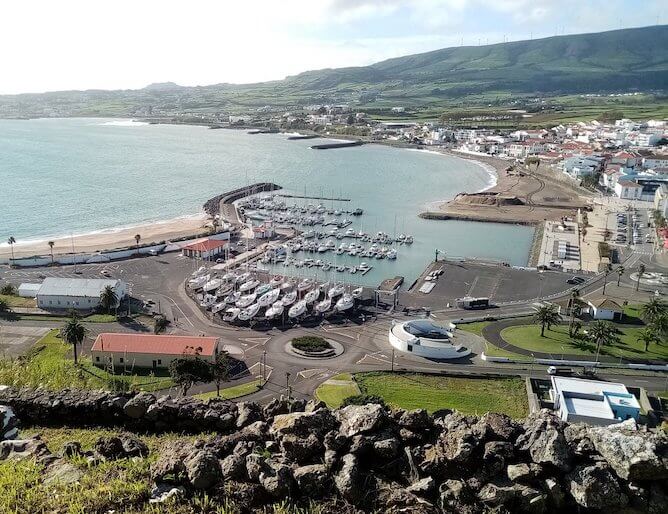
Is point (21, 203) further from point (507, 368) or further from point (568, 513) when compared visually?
point (568, 513)

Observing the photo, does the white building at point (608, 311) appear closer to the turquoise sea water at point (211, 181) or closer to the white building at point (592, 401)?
the white building at point (592, 401)

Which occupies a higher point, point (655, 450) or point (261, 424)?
point (655, 450)

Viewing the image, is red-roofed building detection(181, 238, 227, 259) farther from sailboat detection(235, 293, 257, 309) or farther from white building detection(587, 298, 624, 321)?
white building detection(587, 298, 624, 321)

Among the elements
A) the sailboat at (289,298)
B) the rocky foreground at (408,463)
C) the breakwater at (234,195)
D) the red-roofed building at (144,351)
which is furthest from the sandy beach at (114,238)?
the rocky foreground at (408,463)

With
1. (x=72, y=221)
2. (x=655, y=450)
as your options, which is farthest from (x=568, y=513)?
(x=72, y=221)

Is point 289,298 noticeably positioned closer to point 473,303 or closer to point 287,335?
point 287,335

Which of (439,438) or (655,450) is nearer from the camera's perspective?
(655,450)

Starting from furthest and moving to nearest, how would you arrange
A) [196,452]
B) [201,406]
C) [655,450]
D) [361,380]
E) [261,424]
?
[361,380] → [201,406] → [261,424] → [196,452] → [655,450]
